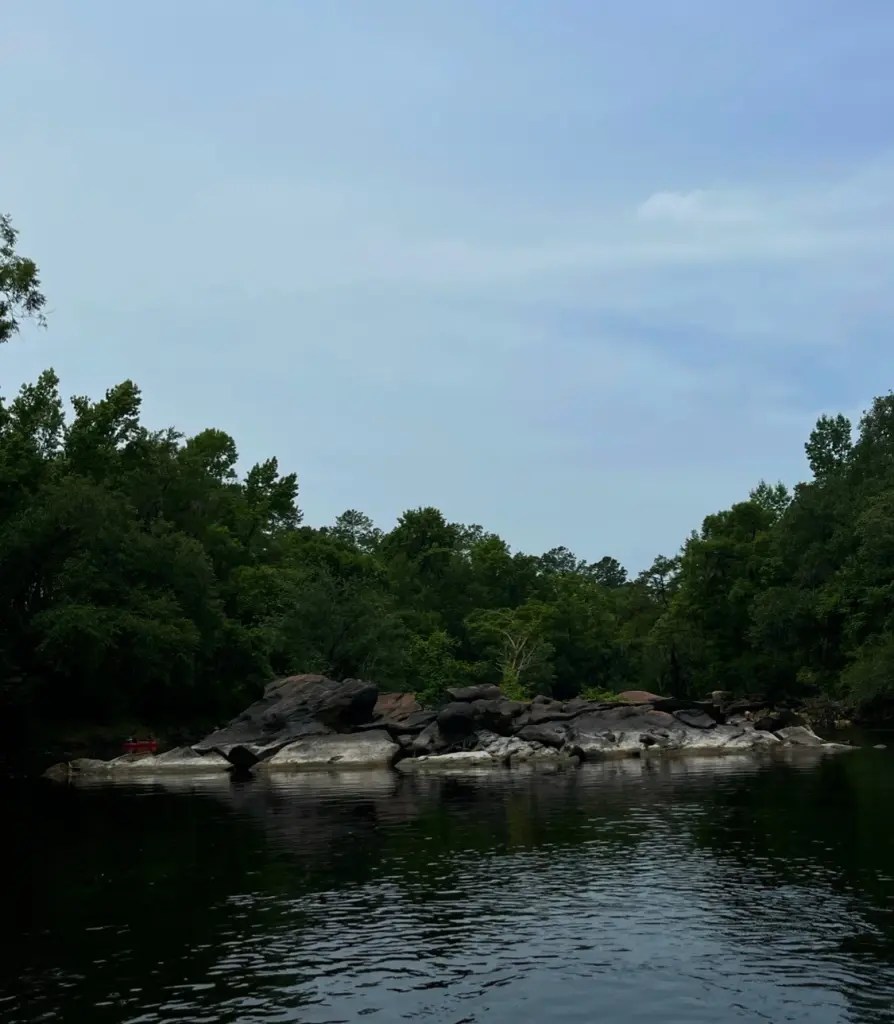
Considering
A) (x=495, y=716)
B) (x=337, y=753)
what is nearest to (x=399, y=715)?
(x=495, y=716)

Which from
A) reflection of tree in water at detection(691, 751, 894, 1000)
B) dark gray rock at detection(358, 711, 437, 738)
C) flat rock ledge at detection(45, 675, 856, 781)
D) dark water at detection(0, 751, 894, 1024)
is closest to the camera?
dark water at detection(0, 751, 894, 1024)

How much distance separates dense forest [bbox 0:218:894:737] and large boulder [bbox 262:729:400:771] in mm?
10730

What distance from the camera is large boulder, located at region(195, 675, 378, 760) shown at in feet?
190

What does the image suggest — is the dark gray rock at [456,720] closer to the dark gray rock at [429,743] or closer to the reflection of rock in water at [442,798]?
the dark gray rock at [429,743]

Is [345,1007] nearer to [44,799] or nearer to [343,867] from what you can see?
[343,867]

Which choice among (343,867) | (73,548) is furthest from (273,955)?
(73,548)

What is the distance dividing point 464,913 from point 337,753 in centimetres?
3736

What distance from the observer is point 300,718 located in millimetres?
59094

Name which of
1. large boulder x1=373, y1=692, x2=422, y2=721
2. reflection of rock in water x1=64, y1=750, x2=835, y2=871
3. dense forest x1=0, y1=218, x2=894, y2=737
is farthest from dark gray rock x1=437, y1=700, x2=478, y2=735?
dense forest x1=0, y1=218, x2=894, y2=737

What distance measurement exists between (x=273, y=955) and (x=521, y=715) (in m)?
44.7

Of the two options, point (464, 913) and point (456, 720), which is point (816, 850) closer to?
point (464, 913)

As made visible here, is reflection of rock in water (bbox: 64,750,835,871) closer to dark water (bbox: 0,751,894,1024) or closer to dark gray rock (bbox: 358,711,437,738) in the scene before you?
dark water (bbox: 0,751,894,1024)

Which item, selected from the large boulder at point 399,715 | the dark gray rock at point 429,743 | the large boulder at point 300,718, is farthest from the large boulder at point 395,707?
the dark gray rock at point 429,743

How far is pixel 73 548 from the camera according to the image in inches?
2357
